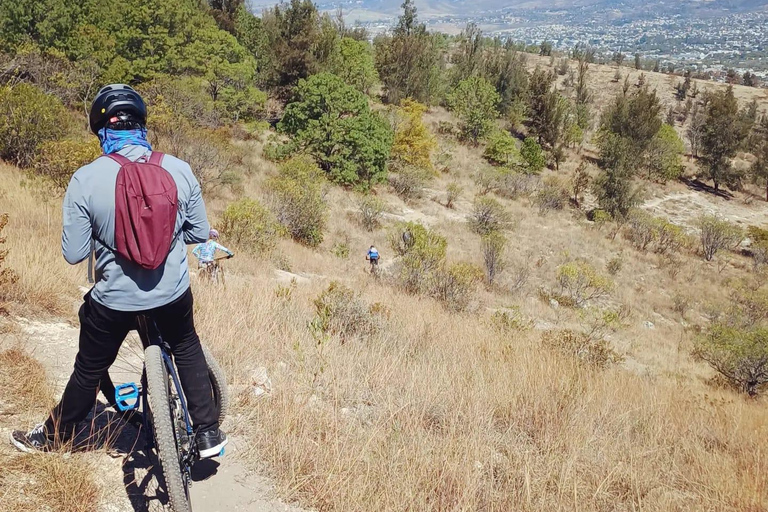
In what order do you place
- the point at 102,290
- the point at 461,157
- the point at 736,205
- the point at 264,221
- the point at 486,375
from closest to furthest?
the point at 102,290
the point at 486,375
the point at 264,221
the point at 461,157
the point at 736,205

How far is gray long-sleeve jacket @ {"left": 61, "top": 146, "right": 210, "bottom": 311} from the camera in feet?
6.34

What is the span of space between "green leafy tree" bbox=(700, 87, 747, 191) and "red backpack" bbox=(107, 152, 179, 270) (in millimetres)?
A: 44763

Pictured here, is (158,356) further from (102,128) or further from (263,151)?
(263,151)

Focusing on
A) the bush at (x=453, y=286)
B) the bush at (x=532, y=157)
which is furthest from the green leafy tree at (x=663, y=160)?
the bush at (x=453, y=286)

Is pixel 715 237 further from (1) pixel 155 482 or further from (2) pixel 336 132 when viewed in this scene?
(1) pixel 155 482

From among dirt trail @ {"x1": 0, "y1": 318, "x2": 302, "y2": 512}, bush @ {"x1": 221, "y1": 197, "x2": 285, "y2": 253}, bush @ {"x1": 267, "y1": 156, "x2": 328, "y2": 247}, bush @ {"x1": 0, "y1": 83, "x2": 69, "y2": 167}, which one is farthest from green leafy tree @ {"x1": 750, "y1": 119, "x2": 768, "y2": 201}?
dirt trail @ {"x1": 0, "y1": 318, "x2": 302, "y2": 512}

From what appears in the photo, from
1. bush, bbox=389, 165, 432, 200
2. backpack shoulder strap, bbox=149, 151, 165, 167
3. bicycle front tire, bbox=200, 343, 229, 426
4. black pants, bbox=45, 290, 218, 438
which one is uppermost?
backpack shoulder strap, bbox=149, 151, 165, 167

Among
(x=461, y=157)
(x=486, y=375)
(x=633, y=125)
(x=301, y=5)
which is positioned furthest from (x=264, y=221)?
(x=633, y=125)

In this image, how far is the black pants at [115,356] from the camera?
2.08m

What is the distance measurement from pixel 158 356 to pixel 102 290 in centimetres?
35

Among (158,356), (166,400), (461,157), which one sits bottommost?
(461,157)

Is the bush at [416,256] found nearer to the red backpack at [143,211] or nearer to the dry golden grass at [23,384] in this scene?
the dry golden grass at [23,384]

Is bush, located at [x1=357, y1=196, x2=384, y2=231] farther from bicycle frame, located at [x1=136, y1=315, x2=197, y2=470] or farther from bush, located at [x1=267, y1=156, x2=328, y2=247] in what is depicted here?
bicycle frame, located at [x1=136, y1=315, x2=197, y2=470]

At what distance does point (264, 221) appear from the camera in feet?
41.7
